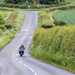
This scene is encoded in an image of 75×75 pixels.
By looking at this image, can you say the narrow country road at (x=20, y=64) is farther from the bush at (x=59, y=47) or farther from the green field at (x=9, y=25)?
the green field at (x=9, y=25)

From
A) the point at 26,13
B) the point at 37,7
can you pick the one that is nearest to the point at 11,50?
the point at 26,13

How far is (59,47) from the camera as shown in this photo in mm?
42188

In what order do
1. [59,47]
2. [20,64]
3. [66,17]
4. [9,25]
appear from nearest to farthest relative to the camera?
[20,64], [59,47], [66,17], [9,25]

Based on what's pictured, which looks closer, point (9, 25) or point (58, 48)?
point (58, 48)

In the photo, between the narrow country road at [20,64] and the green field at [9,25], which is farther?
the green field at [9,25]

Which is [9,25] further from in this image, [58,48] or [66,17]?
[58,48]

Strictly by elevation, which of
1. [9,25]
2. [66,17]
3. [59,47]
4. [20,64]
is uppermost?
[59,47]

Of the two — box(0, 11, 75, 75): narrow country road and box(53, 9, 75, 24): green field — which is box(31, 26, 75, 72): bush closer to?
box(0, 11, 75, 75): narrow country road

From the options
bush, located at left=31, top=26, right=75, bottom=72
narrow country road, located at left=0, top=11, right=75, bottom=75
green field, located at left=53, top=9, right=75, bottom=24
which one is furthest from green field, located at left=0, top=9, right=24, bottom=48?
bush, located at left=31, top=26, right=75, bottom=72

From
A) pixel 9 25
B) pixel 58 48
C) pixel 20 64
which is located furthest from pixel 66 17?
pixel 20 64

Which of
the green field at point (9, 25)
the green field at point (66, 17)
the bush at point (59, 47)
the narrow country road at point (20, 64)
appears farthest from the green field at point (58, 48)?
the green field at point (66, 17)

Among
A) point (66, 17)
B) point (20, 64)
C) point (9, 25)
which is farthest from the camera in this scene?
point (9, 25)

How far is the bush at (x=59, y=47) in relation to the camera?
3722 centimetres

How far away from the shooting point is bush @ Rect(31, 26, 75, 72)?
1465 inches
